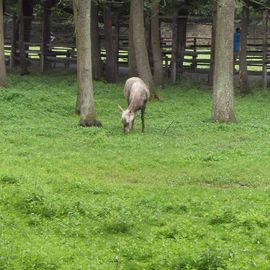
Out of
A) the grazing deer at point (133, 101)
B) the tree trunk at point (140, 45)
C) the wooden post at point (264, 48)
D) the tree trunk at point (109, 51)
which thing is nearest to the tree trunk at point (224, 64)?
the grazing deer at point (133, 101)

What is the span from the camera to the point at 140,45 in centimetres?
2620

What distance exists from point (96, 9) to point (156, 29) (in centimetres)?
335

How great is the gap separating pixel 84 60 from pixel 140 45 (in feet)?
22.5

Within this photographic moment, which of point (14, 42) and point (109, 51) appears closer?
point (109, 51)

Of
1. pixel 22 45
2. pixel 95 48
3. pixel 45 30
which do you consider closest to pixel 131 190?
pixel 95 48

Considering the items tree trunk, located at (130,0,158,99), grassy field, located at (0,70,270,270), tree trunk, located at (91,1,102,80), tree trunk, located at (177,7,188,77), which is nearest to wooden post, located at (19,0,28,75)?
tree trunk, located at (91,1,102,80)

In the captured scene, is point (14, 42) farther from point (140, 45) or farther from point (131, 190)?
point (131, 190)

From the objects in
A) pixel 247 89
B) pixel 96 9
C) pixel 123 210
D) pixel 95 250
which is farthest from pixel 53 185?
pixel 96 9

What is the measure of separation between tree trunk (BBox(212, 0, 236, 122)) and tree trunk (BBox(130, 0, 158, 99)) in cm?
490

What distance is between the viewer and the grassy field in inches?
349

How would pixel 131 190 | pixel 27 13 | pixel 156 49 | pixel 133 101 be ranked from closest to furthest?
pixel 131 190
pixel 133 101
pixel 156 49
pixel 27 13

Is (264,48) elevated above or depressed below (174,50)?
above

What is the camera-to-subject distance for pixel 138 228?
33.7 feet

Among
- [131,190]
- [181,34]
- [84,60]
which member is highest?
[181,34]
